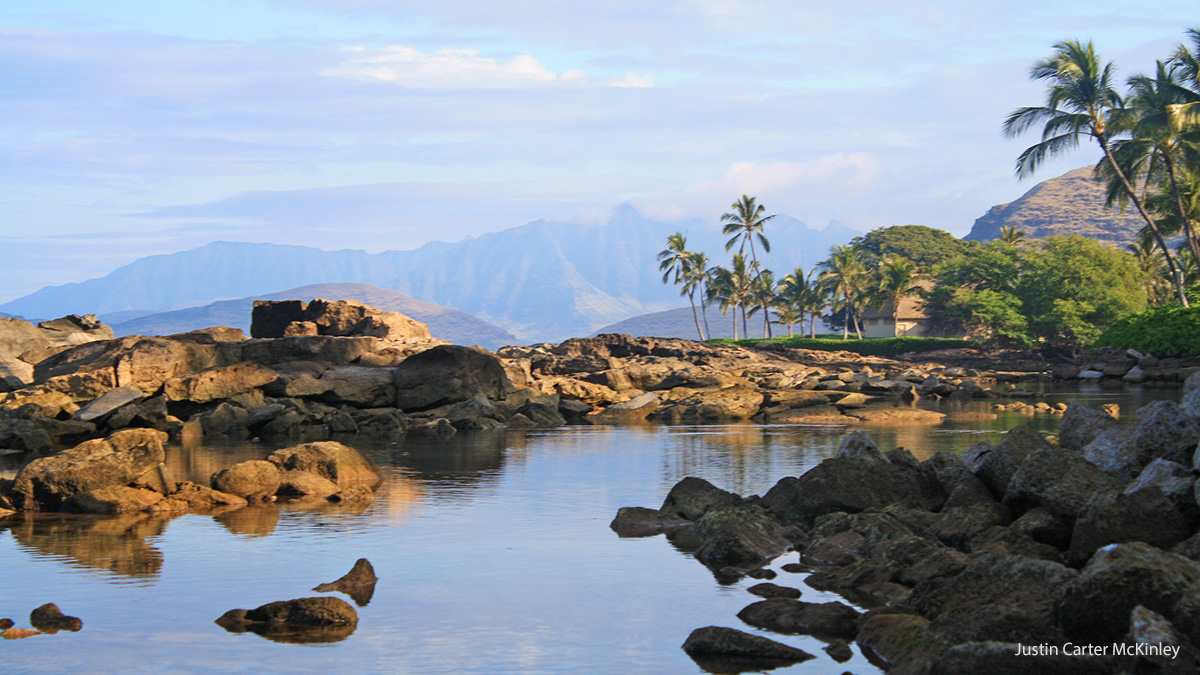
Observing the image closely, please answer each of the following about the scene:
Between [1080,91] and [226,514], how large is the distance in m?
48.0

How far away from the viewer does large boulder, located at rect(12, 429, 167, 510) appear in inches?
737

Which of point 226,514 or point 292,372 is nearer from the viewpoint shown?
point 226,514

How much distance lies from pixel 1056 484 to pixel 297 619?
9.01 metres

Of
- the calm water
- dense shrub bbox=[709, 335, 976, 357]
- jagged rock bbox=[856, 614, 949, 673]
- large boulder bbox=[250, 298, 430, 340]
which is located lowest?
the calm water

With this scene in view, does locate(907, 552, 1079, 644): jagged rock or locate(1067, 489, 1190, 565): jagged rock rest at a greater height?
locate(1067, 489, 1190, 565): jagged rock

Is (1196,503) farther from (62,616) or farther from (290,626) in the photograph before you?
(62,616)

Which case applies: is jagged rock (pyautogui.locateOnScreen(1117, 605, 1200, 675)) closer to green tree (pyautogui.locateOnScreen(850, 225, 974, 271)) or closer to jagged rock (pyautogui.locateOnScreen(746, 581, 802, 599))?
jagged rock (pyautogui.locateOnScreen(746, 581, 802, 599))

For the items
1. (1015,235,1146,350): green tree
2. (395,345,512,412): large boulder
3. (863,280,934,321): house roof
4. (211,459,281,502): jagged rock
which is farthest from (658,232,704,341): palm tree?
(211,459,281,502): jagged rock

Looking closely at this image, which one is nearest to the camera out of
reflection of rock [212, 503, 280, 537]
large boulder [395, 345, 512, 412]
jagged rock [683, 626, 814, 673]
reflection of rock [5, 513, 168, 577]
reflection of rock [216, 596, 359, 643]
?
jagged rock [683, 626, 814, 673]

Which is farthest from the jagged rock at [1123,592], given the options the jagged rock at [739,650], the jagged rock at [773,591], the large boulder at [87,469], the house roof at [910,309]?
the house roof at [910,309]

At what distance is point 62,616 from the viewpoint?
10.8 metres

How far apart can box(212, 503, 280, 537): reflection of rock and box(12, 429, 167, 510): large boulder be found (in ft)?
7.92

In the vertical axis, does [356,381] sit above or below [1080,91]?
below

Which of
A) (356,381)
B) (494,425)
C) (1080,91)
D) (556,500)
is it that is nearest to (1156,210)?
(1080,91)
